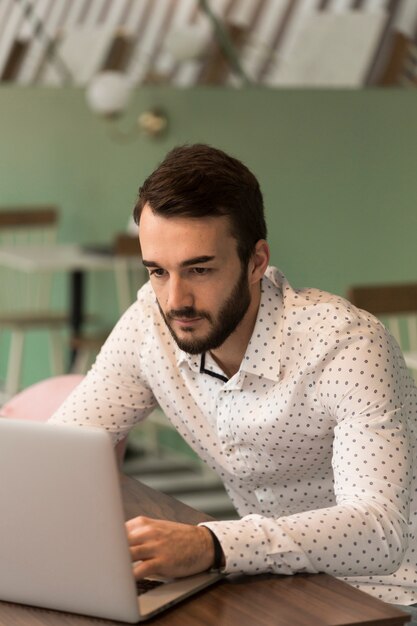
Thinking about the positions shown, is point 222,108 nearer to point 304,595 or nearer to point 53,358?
point 53,358

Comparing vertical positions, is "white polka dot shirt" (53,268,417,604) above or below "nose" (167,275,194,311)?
below

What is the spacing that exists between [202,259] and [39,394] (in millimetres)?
846

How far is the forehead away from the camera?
1.96 metres

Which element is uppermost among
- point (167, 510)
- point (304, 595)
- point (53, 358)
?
point (304, 595)

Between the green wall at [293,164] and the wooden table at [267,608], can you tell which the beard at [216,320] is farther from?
the green wall at [293,164]

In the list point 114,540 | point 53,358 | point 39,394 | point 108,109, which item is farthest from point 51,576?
point 53,358

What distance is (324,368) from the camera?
203 centimetres

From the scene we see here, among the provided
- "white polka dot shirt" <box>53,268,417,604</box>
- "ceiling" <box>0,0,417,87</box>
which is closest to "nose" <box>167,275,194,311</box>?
"white polka dot shirt" <box>53,268,417,604</box>

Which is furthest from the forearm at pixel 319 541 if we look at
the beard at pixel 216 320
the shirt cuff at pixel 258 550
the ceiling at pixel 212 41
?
the ceiling at pixel 212 41

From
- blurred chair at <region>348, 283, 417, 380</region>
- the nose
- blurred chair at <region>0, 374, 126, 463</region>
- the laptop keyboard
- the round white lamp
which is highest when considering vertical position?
the nose

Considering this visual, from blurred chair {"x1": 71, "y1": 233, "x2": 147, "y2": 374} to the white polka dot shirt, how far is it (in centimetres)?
316

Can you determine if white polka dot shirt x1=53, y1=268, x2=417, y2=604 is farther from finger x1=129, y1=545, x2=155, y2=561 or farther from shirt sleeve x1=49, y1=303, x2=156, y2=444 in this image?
finger x1=129, y1=545, x2=155, y2=561

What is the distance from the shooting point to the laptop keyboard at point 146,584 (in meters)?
1.69

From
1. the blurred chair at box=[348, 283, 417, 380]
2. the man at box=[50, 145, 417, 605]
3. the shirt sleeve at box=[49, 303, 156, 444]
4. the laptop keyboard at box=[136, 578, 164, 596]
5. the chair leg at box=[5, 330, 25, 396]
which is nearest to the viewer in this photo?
the laptop keyboard at box=[136, 578, 164, 596]
